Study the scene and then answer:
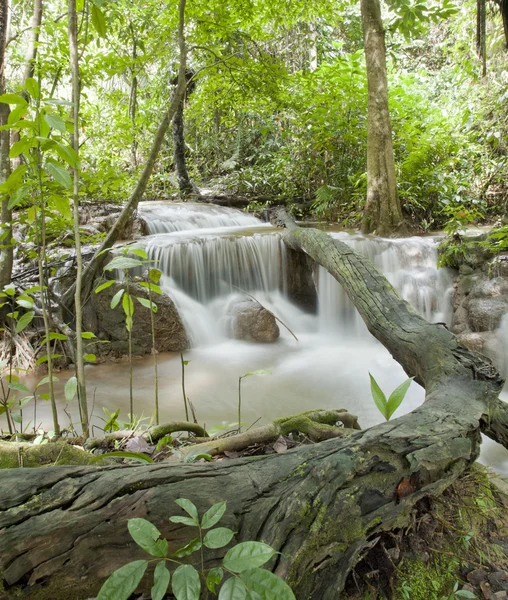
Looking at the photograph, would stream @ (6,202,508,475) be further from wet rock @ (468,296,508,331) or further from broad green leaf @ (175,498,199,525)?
broad green leaf @ (175,498,199,525)

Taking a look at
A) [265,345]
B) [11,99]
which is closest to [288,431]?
[11,99]

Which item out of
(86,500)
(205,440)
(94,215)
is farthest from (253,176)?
(86,500)

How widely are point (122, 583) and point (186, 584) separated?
124mm

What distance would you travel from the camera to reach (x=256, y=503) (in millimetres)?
1025

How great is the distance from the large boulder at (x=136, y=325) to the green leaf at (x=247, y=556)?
490 cm

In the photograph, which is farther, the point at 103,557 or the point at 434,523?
the point at 434,523

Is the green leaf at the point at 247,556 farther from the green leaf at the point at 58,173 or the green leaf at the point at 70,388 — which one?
the green leaf at the point at 70,388

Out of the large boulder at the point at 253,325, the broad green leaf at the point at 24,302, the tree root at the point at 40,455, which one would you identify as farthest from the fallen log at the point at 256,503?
the large boulder at the point at 253,325

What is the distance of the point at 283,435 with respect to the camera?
2012 mm

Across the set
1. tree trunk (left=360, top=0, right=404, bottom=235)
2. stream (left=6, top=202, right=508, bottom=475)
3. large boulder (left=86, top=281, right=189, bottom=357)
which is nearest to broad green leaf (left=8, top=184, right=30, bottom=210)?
stream (left=6, top=202, right=508, bottom=475)

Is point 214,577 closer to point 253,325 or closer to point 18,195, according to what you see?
point 18,195

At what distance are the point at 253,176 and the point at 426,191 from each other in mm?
5023

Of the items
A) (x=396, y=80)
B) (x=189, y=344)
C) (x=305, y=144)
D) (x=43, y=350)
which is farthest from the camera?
→ (x=396, y=80)

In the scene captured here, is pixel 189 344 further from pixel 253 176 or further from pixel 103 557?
pixel 253 176
